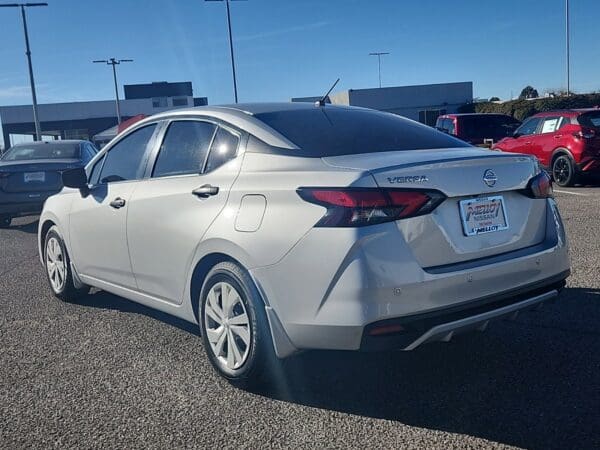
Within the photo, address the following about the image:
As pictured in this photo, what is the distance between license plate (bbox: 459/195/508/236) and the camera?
3.24m

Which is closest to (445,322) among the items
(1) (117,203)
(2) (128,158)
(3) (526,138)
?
(1) (117,203)

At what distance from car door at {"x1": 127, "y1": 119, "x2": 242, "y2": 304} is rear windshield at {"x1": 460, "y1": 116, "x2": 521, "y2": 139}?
525 inches

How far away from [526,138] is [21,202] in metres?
9.94

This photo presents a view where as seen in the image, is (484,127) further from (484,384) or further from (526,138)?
(484,384)

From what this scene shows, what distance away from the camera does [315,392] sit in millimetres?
3625

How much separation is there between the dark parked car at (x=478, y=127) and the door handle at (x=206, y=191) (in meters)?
13.6

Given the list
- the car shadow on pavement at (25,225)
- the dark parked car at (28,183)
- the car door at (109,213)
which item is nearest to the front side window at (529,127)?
the dark parked car at (28,183)

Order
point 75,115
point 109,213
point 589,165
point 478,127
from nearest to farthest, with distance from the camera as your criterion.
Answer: point 109,213 → point 589,165 → point 478,127 → point 75,115

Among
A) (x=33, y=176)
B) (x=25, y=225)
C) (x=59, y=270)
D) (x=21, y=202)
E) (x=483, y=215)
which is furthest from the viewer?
(x=25, y=225)

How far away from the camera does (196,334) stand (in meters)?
4.73

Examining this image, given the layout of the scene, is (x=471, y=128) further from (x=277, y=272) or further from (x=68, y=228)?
(x=277, y=272)

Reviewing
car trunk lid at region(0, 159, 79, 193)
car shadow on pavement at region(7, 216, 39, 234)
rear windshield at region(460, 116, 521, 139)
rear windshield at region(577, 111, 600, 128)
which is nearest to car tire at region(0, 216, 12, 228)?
car shadow on pavement at region(7, 216, 39, 234)

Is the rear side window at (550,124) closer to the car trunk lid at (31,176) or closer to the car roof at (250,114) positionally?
the car trunk lid at (31,176)

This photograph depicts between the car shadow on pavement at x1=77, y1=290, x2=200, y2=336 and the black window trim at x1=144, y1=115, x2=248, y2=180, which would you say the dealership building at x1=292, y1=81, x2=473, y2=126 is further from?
the black window trim at x1=144, y1=115, x2=248, y2=180
